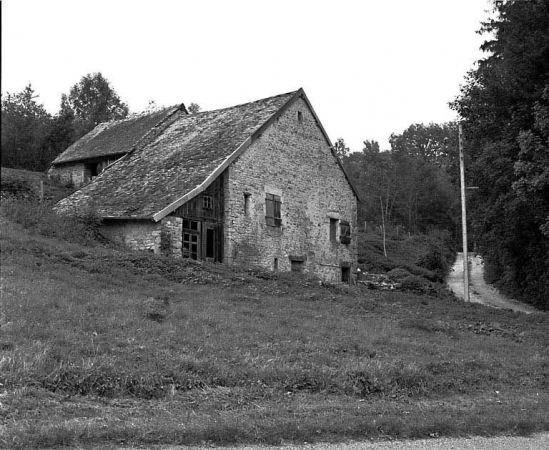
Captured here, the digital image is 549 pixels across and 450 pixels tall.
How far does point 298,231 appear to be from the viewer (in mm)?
29391

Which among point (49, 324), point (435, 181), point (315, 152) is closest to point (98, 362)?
point (49, 324)

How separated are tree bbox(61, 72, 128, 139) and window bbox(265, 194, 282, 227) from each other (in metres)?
37.6

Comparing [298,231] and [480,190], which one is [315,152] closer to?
[298,231]

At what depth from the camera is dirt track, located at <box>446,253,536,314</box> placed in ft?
107

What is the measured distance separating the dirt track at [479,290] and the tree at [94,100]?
34.6m

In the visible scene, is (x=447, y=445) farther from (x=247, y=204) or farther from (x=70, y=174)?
(x=70, y=174)

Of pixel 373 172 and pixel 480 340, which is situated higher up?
pixel 373 172

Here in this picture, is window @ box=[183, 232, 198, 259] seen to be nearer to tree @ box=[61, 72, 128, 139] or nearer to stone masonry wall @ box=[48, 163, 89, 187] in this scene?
stone masonry wall @ box=[48, 163, 89, 187]

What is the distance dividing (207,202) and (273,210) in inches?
145

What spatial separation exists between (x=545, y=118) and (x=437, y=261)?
28.4 meters

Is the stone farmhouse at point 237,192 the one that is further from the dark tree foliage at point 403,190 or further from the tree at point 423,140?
the tree at point 423,140

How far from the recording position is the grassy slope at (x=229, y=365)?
7.91 meters

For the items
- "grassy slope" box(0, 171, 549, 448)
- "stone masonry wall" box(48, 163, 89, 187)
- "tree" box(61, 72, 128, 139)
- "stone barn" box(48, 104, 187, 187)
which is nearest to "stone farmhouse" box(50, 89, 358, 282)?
"stone barn" box(48, 104, 187, 187)

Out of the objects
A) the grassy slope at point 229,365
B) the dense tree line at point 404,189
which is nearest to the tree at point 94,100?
the dense tree line at point 404,189
